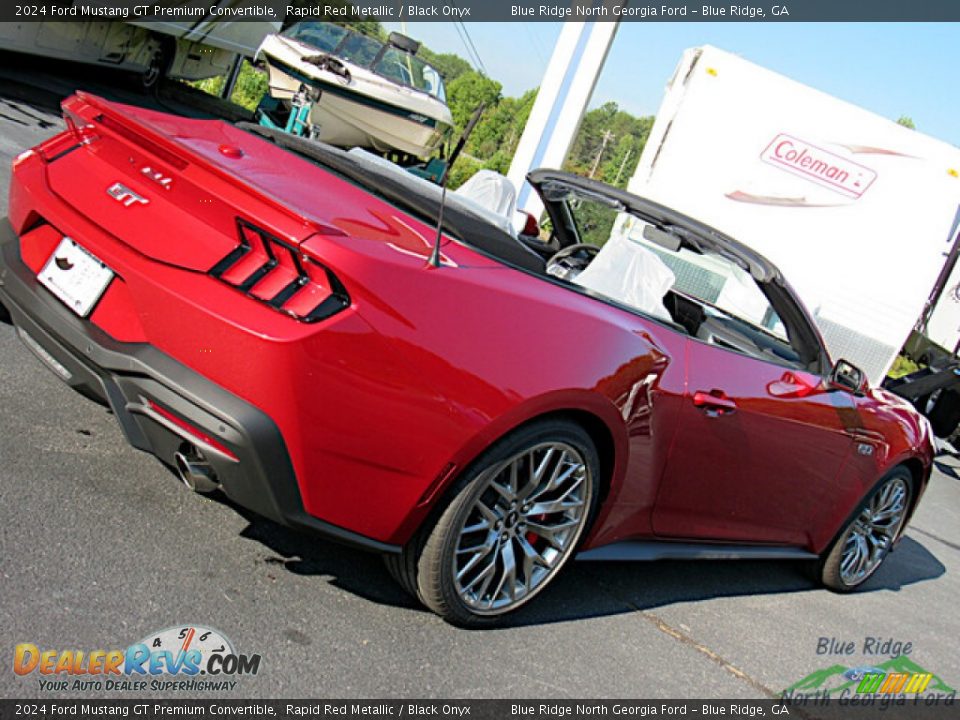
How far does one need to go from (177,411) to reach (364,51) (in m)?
13.3

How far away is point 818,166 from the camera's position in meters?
10.6

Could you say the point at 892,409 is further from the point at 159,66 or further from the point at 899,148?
the point at 159,66

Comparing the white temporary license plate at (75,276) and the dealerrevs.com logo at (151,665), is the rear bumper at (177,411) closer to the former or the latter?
the white temporary license plate at (75,276)

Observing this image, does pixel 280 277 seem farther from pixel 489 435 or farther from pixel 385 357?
pixel 489 435

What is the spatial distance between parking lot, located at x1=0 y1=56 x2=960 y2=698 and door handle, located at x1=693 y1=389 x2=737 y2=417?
2.81 ft

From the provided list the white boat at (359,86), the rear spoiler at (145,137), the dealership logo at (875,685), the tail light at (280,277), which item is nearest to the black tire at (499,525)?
the tail light at (280,277)

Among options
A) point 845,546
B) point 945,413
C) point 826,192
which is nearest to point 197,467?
point 845,546

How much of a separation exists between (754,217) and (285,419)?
9220 millimetres

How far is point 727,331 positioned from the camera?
13.5 ft

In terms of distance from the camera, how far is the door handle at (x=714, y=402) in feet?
11.3

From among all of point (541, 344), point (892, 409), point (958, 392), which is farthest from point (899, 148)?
point (541, 344)

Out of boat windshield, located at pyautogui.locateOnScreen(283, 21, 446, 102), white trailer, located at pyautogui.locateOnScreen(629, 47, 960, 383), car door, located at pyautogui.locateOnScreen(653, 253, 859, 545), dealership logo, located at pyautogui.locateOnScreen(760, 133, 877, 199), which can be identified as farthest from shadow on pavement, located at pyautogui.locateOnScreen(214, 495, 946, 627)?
boat windshield, located at pyautogui.locateOnScreen(283, 21, 446, 102)

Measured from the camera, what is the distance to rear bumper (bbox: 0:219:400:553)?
8.11 feet

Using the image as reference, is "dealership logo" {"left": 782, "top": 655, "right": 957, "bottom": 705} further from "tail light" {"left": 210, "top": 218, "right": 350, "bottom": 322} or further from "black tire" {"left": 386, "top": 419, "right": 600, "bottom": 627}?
"tail light" {"left": 210, "top": 218, "right": 350, "bottom": 322}
